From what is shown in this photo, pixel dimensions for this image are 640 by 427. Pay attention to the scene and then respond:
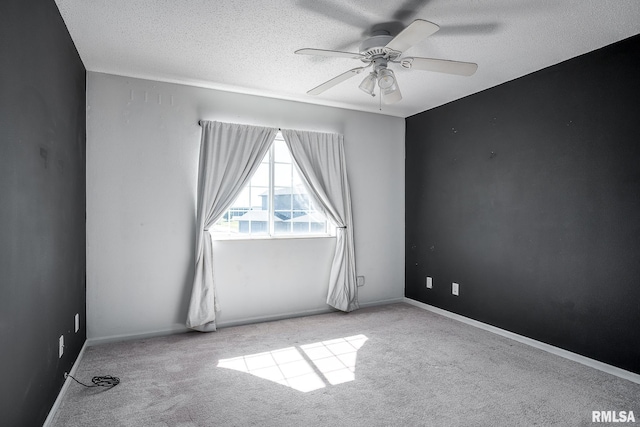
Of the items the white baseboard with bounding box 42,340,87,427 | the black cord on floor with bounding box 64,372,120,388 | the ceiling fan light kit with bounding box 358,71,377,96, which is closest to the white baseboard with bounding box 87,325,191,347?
the white baseboard with bounding box 42,340,87,427

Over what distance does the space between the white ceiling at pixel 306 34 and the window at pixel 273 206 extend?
0.93 m

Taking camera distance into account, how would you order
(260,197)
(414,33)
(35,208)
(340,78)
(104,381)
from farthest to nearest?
(260,197) → (340,78) → (104,381) → (414,33) → (35,208)

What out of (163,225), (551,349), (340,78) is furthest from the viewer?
(163,225)

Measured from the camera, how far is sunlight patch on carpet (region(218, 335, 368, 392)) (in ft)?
8.50

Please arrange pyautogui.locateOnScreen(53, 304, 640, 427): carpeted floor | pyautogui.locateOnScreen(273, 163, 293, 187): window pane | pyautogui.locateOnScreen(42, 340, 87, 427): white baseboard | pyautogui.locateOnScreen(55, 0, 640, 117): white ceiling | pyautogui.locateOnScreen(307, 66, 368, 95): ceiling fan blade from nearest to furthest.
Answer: pyautogui.locateOnScreen(42, 340, 87, 427): white baseboard → pyautogui.locateOnScreen(53, 304, 640, 427): carpeted floor → pyautogui.locateOnScreen(55, 0, 640, 117): white ceiling → pyautogui.locateOnScreen(307, 66, 368, 95): ceiling fan blade → pyautogui.locateOnScreen(273, 163, 293, 187): window pane

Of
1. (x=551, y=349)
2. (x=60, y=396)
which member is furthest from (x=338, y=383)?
(x=551, y=349)

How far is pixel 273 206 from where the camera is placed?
4.09m

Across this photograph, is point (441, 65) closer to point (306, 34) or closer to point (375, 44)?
point (375, 44)

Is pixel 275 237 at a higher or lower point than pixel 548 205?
lower

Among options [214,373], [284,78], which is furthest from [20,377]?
[284,78]

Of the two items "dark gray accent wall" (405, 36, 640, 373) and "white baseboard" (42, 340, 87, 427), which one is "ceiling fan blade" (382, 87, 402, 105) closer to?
"dark gray accent wall" (405, 36, 640, 373)

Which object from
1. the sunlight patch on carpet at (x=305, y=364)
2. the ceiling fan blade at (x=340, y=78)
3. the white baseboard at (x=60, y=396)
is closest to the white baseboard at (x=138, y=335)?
the white baseboard at (x=60, y=396)

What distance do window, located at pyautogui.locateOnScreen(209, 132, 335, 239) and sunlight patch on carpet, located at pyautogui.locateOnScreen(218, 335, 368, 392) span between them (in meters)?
1.39

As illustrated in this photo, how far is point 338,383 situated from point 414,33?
7.65 feet
